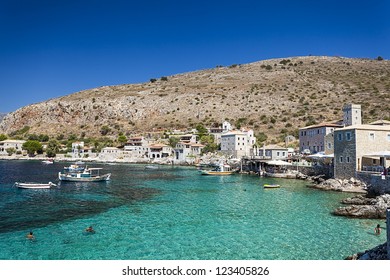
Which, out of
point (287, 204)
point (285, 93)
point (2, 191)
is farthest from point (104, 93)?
point (287, 204)

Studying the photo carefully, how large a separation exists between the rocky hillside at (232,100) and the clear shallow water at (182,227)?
135 ft

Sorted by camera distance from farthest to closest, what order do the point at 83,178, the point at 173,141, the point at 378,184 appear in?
the point at 173,141 → the point at 83,178 → the point at 378,184

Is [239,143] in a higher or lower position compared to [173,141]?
lower

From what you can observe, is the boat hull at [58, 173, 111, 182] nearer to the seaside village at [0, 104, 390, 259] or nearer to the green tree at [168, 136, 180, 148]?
the seaside village at [0, 104, 390, 259]

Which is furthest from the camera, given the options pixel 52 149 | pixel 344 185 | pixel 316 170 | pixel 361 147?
pixel 52 149

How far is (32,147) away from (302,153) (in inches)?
2209

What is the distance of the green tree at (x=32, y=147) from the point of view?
69.7 metres

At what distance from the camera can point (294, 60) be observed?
99.1 meters

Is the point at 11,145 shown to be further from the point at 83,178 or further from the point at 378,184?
the point at 378,184

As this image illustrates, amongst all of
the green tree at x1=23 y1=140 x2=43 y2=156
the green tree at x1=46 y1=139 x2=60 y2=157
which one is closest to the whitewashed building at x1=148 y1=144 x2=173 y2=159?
the green tree at x1=46 y1=139 x2=60 y2=157

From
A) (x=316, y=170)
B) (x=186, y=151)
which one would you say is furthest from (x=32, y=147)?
(x=316, y=170)

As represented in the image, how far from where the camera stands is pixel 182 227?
12.8 m
